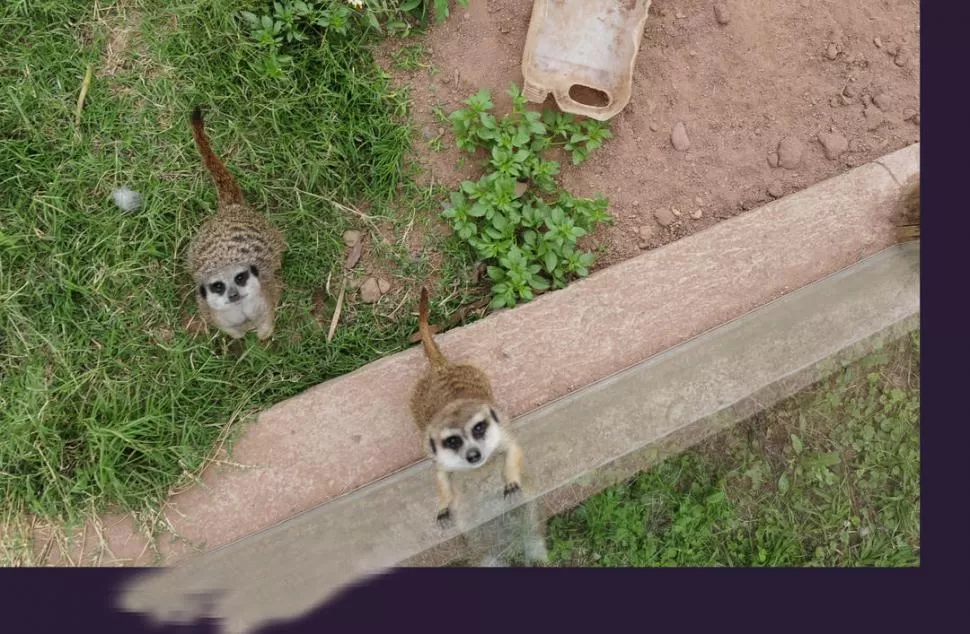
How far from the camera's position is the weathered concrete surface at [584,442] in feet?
7.52

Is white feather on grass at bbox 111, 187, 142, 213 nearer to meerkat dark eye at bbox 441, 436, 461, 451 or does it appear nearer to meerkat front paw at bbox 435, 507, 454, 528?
meerkat dark eye at bbox 441, 436, 461, 451

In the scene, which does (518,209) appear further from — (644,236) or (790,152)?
(790,152)

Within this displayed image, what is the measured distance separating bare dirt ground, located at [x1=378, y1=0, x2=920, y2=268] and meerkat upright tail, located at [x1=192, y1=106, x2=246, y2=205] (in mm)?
790

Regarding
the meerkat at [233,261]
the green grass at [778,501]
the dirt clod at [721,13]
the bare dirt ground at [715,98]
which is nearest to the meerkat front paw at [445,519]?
the green grass at [778,501]

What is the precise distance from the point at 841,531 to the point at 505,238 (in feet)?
5.75

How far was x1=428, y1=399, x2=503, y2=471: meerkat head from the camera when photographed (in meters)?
2.05

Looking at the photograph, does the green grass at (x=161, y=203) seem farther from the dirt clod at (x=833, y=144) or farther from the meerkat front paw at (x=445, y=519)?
the dirt clod at (x=833, y=144)

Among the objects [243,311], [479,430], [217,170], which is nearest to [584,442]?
[479,430]

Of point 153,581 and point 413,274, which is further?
point 413,274

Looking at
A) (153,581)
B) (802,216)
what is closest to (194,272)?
(153,581)

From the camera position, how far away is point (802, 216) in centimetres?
261

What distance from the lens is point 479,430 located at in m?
2.08

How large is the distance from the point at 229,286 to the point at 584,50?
1.73 metres

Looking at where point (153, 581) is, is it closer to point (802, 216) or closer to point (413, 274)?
point (413, 274)
